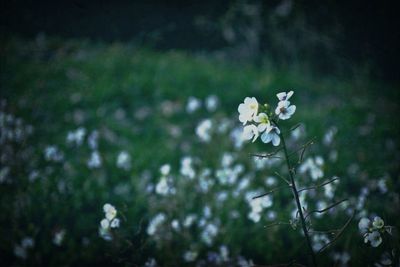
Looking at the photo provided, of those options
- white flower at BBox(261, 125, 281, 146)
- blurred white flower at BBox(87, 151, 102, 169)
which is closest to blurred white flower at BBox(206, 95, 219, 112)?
blurred white flower at BBox(87, 151, 102, 169)

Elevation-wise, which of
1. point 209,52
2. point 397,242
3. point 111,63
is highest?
point 397,242

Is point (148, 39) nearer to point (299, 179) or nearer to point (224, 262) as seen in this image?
point (299, 179)

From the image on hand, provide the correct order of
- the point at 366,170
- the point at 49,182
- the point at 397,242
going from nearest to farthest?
the point at 397,242 < the point at 49,182 < the point at 366,170

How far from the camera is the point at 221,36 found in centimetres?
690

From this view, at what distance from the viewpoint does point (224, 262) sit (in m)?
2.50

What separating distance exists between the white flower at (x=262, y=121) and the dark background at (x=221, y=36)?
5.29m

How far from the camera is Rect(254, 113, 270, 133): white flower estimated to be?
1627 millimetres

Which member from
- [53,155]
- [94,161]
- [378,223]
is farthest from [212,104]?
[378,223]

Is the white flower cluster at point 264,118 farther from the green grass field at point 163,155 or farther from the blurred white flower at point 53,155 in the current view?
the blurred white flower at point 53,155

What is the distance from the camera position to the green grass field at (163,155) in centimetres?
263

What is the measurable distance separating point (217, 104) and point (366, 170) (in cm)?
202

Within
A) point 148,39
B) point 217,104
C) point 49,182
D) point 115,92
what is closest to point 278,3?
point 148,39

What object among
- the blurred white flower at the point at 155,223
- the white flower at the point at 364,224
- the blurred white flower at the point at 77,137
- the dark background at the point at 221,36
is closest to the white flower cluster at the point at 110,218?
the blurred white flower at the point at 155,223

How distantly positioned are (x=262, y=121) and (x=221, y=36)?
217 inches
